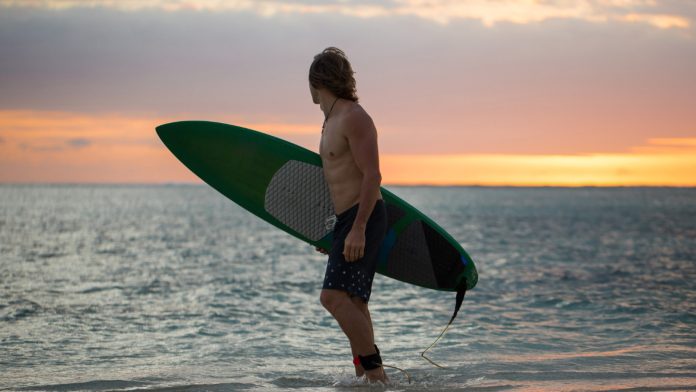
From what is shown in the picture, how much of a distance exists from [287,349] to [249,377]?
54.7 inches

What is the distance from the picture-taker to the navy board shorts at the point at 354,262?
477 cm

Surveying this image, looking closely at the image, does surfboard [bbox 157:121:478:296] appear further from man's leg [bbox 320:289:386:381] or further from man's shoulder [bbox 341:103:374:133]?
man's shoulder [bbox 341:103:374:133]

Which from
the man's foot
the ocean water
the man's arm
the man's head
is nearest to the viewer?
the man's arm

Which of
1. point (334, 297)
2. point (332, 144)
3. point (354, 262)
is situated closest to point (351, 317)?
point (334, 297)

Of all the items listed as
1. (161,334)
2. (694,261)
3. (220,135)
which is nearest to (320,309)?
(161,334)

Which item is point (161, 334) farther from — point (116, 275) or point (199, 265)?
point (199, 265)

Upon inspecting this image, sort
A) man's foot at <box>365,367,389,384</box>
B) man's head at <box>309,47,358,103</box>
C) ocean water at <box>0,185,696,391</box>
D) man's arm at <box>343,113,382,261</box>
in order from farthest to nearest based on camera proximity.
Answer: ocean water at <box>0,185,696,391</box>, man's foot at <box>365,367,389,384</box>, man's head at <box>309,47,358,103</box>, man's arm at <box>343,113,382,261</box>

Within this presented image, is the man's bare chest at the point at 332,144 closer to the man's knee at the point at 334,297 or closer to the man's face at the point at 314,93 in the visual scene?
the man's face at the point at 314,93

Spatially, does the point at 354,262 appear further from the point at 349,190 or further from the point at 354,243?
the point at 349,190

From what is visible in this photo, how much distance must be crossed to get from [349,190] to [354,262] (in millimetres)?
420

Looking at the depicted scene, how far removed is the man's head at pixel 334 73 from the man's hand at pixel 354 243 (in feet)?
2.59

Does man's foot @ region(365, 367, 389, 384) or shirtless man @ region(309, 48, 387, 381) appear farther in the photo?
man's foot @ region(365, 367, 389, 384)

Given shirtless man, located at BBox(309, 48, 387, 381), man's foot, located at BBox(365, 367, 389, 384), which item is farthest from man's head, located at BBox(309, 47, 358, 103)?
man's foot, located at BBox(365, 367, 389, 384)

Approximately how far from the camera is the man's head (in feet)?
15.6
